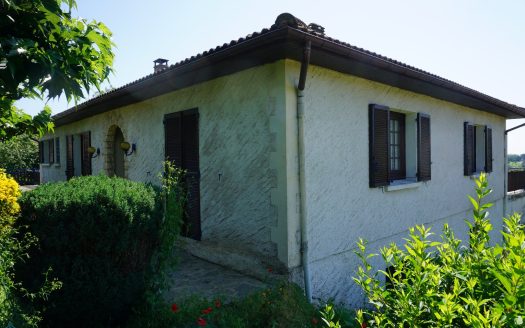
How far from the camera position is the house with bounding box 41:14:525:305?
187 inches

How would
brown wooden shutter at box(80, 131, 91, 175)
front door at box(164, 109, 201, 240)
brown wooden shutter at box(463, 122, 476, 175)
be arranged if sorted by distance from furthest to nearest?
brown wooden shutter at box(80, 131, 91, 175) < brown wooden shutter at box(463, 122, 476, 175) < front door at box(164, 109, 201, 240)

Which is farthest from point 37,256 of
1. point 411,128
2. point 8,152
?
point 8,152

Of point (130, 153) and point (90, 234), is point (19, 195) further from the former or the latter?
point (130, 153)

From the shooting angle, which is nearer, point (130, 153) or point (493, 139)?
point (130, 153)

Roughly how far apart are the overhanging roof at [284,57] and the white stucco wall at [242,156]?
0.80 ft

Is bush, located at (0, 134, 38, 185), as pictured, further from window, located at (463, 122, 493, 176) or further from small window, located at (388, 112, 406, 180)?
window, located at (463, 122, 493, 176)

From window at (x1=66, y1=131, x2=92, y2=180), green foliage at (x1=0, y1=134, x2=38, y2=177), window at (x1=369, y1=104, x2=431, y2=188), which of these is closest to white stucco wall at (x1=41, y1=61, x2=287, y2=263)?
window at (x1=369, y1=104, x2=431, y2=188)

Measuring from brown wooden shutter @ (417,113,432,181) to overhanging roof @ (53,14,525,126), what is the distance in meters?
0.60

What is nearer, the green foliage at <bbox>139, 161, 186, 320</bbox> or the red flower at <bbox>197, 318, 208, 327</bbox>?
the red flower at <bbox>197, 318, 208, 327</bbox>

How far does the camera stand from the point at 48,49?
2.99 m

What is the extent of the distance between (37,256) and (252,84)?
337 centimetres

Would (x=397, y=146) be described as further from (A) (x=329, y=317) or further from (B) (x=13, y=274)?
(B) (x=13, y=274)

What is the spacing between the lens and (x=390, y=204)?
653 centimetres

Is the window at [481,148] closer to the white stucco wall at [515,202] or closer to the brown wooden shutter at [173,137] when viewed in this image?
the white stucco wall at [515,202]
